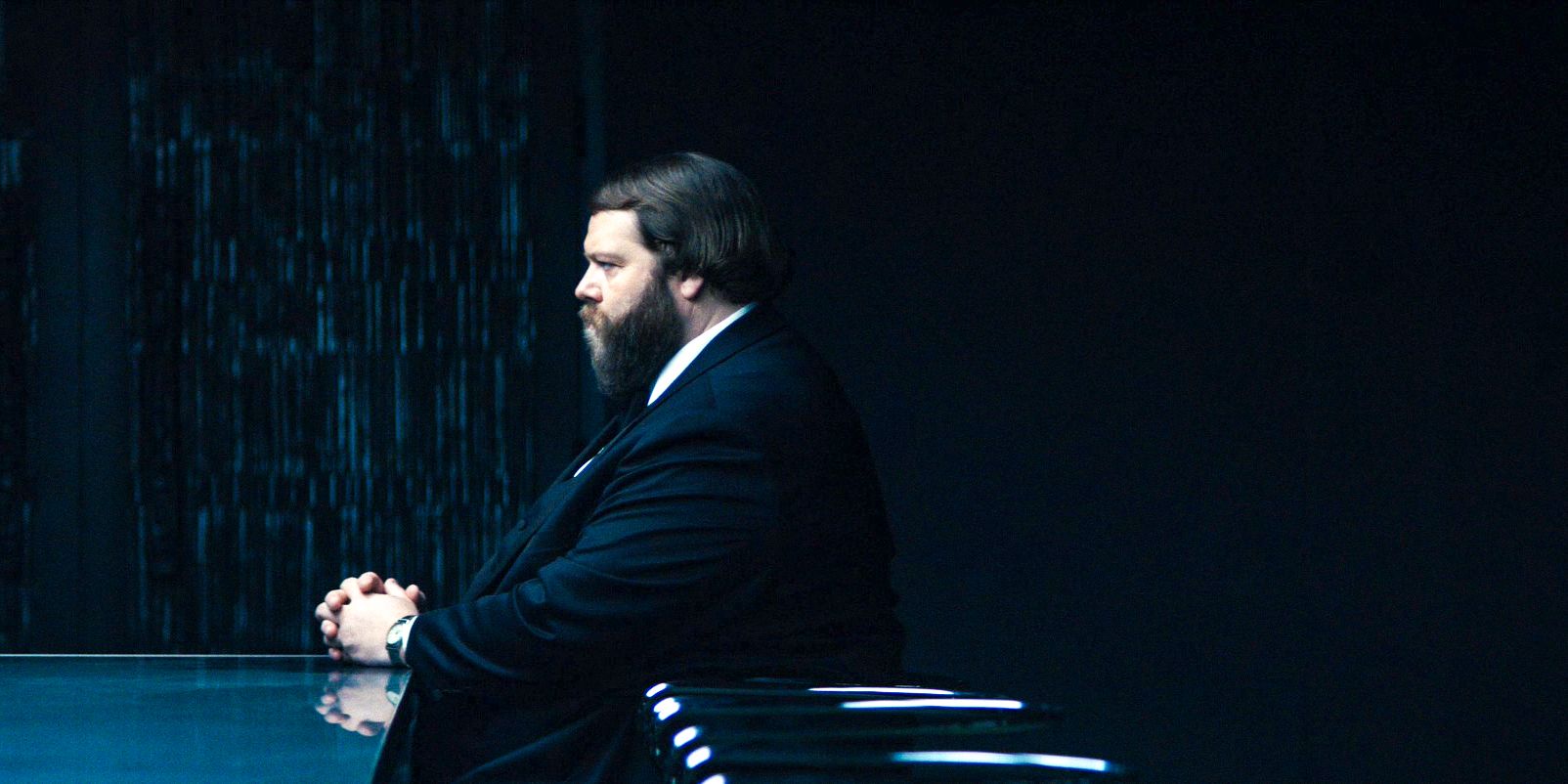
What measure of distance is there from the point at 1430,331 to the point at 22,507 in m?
3.67

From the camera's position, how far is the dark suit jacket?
5.55 feet

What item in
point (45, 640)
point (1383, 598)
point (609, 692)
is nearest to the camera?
point (609, 692)

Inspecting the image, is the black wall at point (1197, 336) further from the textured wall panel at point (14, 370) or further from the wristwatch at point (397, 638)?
the wristwatch at point (397, 638)

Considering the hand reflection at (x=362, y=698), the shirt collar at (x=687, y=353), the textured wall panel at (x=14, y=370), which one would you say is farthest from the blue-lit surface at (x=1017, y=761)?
the textured wall panel at (x=14, y=370)

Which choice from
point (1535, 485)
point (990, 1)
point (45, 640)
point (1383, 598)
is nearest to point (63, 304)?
point (45, 640)

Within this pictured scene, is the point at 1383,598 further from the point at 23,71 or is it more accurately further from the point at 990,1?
the point at 23,71

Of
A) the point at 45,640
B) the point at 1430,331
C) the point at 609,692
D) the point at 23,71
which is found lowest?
the point at 45,640

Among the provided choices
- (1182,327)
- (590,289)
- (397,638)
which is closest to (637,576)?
(397,638)

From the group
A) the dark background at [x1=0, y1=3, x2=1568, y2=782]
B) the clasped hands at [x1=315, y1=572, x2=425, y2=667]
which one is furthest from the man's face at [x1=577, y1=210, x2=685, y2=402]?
the dark background at [x1=0, y1=3, x2=1568, y2=782]

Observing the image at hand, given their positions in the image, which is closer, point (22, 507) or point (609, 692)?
point (609, 692)

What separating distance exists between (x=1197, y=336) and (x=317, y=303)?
228 centimetres

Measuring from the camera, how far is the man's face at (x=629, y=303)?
80.3 inches

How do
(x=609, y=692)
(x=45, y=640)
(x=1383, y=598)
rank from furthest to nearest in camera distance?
(x=1383, y=598)
(x=45, y=640)
(x=609, y=692)

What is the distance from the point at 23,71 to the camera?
382cm
